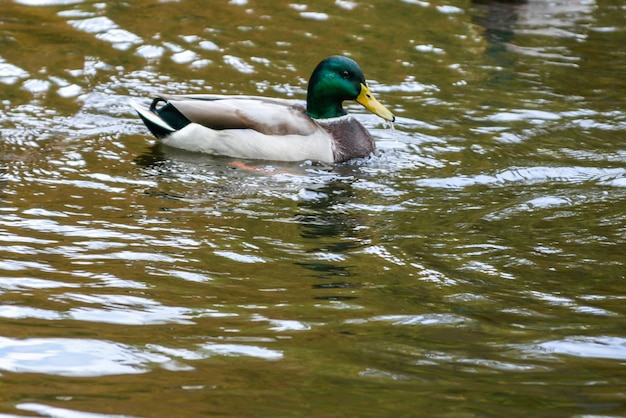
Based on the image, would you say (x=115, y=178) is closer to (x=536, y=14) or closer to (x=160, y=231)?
(x=160, y=231)

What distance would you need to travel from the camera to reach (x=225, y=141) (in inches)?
374

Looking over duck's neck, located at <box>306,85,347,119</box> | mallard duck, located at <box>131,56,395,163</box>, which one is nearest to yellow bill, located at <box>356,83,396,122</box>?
mallard duck, located at <box>131,56,395,163</box>

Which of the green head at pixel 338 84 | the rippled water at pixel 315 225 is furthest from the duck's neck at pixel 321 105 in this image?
the rippled water at pixel 315 225

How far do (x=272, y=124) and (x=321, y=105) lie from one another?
26.1 inches

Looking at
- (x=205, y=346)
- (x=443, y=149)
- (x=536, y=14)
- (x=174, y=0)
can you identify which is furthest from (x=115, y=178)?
(x=536, y=14)

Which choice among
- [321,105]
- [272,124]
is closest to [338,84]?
[321,105]

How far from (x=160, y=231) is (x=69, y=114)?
3567 millimetres

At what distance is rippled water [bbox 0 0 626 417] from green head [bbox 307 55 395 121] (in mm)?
520

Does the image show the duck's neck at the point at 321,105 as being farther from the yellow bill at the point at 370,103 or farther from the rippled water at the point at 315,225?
the rippled water at the point at 315,225

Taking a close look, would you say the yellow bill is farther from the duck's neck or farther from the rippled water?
the rippled water

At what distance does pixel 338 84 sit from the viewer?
9.78m

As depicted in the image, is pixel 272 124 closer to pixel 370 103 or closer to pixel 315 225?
pixel 370 103

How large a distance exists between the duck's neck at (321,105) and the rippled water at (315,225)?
0.55 meters

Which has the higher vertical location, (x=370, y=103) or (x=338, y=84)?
(x=338, y=84)
